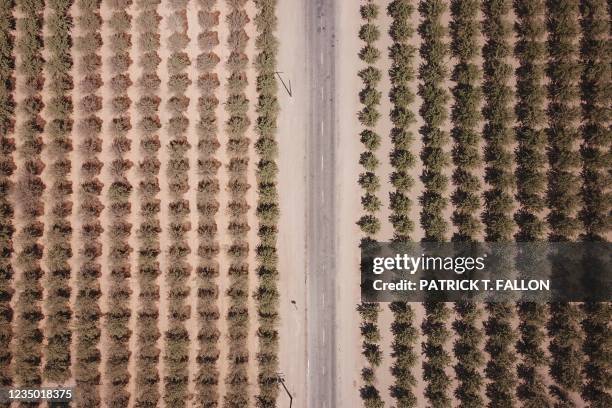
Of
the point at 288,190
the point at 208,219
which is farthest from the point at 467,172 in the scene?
the point at 208,219

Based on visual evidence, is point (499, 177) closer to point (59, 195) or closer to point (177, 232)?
point (177, 232)

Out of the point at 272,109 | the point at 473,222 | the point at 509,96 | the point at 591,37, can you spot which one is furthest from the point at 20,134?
the point at 591,37

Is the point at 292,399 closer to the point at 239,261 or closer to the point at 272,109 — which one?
the point at 239,261

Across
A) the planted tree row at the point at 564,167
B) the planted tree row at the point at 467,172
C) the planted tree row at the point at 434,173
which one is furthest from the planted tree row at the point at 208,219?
the planted tree row at the point at 564,167

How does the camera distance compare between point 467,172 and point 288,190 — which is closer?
point 467,172

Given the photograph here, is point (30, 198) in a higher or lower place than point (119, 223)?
higher

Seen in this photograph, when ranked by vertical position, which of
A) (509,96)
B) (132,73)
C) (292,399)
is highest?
(132,73)

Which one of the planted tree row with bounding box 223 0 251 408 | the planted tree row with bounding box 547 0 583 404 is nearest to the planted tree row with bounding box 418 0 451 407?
the planted tree row with bounding box 547 0 583 404
